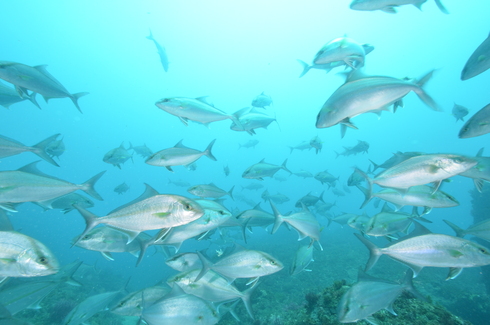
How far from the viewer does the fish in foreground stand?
2.81 meters

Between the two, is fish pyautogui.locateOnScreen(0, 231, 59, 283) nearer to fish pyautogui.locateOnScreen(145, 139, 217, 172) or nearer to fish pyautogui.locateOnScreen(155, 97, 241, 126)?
fish pyautogui.locateOnScreen(145, 139, 217, 172)

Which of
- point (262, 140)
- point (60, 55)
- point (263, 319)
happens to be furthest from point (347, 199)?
point (60, 55)

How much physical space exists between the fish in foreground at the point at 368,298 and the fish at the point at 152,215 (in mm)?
2398

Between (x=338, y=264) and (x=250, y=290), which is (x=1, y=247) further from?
(x=338, y=264)

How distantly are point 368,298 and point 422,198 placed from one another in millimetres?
2042

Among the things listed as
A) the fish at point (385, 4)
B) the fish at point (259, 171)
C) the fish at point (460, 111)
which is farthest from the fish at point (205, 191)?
the fish at point (460, 111)

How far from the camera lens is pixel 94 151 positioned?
112 m

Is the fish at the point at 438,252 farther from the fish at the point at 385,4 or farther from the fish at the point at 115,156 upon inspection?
the fish at the point at 115,156

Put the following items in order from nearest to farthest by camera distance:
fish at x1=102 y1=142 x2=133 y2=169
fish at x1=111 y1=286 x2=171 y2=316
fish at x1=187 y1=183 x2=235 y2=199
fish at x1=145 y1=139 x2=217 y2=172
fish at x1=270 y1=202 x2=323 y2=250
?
1. fish at x1=111 y1=286 x2=171 y2=316
2. fish at x1=270 y1=202 x2=323 y2=250
3. fish at x1=145 y1=139 x2=217 y2=172
4. fish at x1=187 y1=183 x2=235 y2=199
5. fish at x1=102 y1=142 x2=133 y2=169

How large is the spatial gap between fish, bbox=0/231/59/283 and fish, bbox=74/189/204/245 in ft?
1.71

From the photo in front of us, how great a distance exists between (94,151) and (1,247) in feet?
443

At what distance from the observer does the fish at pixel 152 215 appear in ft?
8.29

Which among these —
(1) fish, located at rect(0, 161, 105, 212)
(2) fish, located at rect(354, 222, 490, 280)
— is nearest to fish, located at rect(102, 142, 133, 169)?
(1) fish, located at rect(0, 161, 105, 212)

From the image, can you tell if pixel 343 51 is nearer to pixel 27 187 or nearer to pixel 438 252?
pixel 438 252
